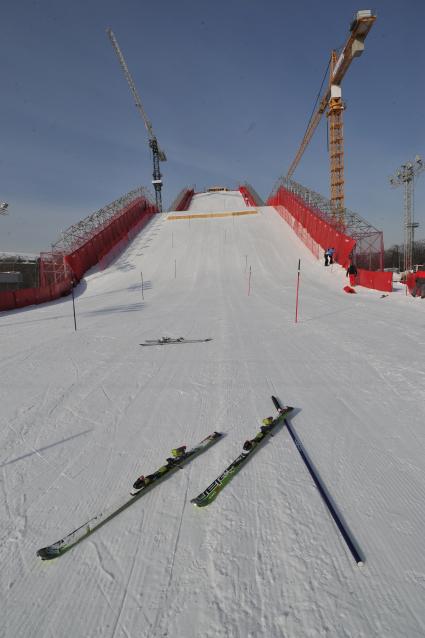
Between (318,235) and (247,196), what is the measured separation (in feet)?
78.6

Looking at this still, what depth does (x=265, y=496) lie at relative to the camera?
2201 mm

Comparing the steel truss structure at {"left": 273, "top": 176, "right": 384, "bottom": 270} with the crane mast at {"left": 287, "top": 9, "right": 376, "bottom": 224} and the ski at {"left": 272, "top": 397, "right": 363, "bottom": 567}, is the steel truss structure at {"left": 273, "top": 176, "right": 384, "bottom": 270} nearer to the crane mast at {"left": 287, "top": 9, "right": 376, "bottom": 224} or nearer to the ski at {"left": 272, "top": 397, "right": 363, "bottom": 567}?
the ski at {"left": 272, "top": 397, "right": 363, "bottom": 567}

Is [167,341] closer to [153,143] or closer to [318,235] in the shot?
[318,235]

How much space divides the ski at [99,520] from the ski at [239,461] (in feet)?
1.13

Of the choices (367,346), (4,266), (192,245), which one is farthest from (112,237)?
(4,266)

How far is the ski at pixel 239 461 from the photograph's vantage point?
217 centimetres

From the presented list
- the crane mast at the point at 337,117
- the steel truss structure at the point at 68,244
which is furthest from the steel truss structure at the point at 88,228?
the crane mast at the point at 337,117

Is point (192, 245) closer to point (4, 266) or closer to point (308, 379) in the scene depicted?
point (308, 379)

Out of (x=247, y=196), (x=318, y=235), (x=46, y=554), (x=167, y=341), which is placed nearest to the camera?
(x=46, y=554)

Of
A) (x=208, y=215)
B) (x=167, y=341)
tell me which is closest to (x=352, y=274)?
(x=167, y=341)

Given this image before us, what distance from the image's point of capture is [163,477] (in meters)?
2.40

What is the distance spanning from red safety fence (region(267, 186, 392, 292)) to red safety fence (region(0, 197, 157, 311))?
519 inches

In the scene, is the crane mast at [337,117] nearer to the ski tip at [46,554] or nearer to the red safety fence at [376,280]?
the red safety fence at [376,280]

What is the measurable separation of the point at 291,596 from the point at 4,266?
5626 cm
